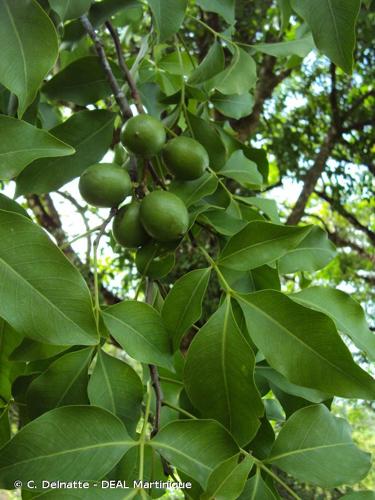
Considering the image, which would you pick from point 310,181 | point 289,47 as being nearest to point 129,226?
point 289,47

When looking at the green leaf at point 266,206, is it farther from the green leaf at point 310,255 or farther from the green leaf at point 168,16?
the green leaf at point 168,16

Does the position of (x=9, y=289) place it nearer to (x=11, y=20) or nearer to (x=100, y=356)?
(x=100, y=356)

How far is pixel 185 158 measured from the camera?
2.58 ft

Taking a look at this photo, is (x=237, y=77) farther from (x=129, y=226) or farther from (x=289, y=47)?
(x=129, y=226)

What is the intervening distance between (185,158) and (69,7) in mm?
239

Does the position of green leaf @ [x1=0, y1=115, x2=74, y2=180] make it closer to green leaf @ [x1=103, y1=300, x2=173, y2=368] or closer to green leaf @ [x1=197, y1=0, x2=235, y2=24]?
green leaf @ [x1=103, y1=300, x2=173, y2=368]

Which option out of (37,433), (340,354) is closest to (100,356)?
(37,433)

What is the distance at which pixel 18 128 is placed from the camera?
24.4 inches

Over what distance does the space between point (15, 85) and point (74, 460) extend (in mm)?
401

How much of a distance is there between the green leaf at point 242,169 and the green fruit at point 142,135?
0.17 m

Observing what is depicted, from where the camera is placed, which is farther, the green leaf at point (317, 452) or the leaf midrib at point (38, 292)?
the green leaf at point (317, 452)

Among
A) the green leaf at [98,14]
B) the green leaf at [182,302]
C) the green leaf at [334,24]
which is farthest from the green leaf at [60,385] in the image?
the green leaf at [98,14]

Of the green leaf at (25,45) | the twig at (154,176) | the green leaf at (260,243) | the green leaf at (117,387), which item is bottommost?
the green leaf at (117,387)

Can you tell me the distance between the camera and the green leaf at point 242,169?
3.10ft
